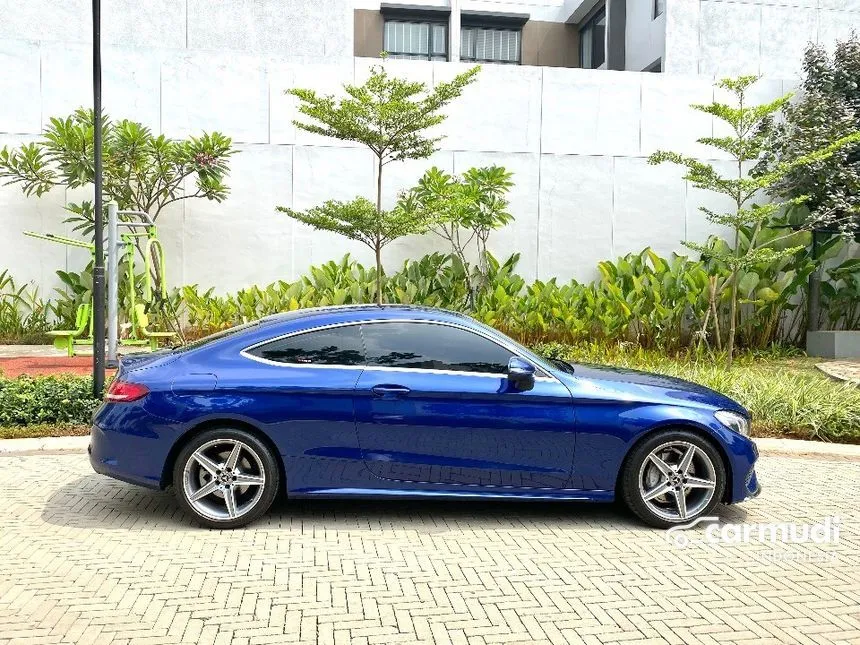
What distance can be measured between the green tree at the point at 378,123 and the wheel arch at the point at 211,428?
695 cm

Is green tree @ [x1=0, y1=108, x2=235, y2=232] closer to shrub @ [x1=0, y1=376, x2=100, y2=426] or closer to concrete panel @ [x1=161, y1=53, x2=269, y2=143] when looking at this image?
concrete panel @ [x1=161, y1=53, x2=269, y2=143]

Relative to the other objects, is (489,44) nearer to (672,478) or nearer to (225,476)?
(672,478)

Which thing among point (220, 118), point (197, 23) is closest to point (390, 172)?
point (220, 118)

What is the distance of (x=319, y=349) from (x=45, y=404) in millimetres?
4478

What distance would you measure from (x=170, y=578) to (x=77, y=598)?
520 mm

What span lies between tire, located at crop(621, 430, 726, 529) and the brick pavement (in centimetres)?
20

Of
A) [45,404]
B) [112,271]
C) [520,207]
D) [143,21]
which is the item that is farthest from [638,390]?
[143,21]

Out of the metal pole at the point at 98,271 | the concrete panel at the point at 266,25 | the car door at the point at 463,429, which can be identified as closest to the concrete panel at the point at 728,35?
the concrete panel at the point at 266,25

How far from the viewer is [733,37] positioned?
20812 mm

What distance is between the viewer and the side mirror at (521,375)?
19.2 feet

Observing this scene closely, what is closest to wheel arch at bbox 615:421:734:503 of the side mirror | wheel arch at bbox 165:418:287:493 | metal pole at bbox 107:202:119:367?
the side mirror

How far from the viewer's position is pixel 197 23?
20.9m

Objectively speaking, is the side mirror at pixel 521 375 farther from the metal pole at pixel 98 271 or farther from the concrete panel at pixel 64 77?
the concrete panel at pixel 64 77

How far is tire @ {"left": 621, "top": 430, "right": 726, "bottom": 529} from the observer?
19.6 ft
